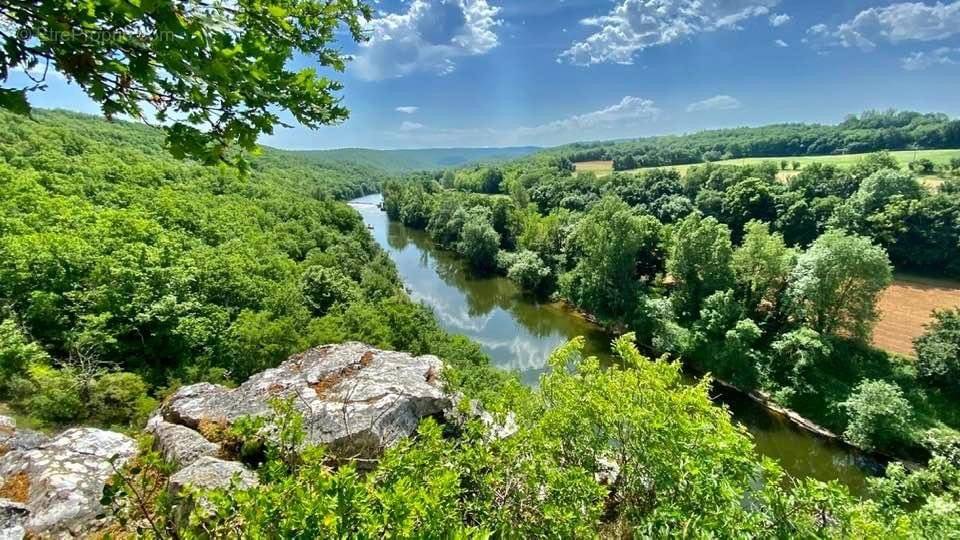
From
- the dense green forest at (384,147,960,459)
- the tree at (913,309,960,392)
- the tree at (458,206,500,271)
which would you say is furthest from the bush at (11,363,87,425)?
the tree at (458,206,500,271)

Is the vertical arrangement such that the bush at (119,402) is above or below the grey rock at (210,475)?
below

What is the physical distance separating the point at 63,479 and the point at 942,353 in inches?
1070

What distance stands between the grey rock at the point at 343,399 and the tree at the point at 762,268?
2154 centimetres

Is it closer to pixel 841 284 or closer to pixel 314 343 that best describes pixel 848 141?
pixel 841 284

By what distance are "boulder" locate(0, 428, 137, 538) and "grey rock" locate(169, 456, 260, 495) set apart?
728 mm

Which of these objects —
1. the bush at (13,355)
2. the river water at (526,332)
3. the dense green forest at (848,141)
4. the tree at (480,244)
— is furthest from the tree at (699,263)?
the dense green forest at (848,141)

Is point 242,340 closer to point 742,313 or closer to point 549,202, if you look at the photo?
point 742,313

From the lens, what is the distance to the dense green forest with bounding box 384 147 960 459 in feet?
59.6

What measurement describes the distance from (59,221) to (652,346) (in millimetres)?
28994

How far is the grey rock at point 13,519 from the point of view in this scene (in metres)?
4.17

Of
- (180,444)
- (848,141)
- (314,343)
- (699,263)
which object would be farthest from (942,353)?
(848,141)

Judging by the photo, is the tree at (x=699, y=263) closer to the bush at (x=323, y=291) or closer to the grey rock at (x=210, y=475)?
the bush at (x=323, y=291)

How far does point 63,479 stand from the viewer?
203 inches

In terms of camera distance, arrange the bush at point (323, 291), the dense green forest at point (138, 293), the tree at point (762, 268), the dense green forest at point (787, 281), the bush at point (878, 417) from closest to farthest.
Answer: the dense green forest at point (138, 293)
the bush at point (878, 417)
the dense green forest at point (787, 281)
the bush at point (323, 291)
the tree at point (762, 268)
